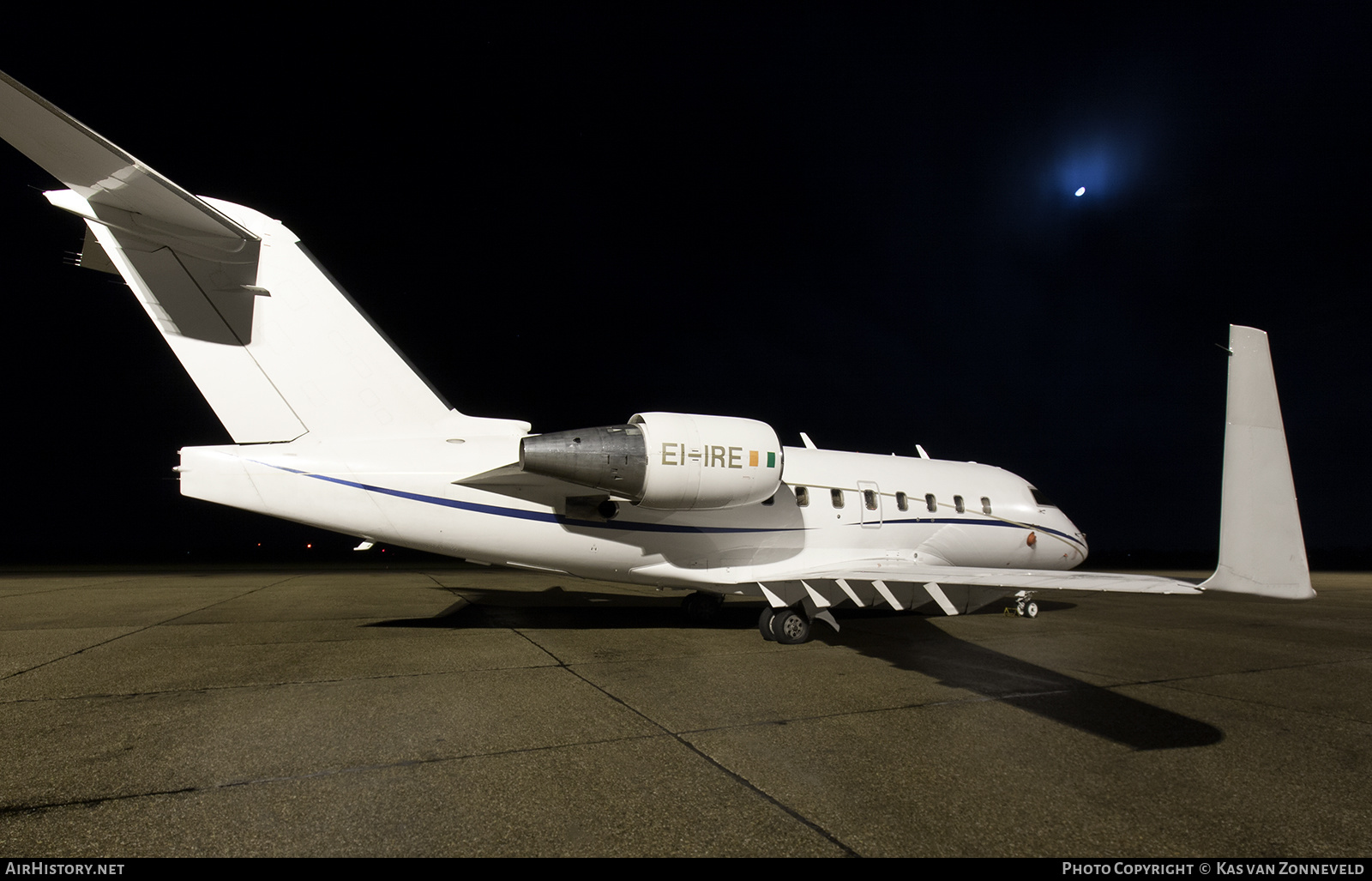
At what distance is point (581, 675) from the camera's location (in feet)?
18.2

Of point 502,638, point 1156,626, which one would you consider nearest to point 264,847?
point 502,638

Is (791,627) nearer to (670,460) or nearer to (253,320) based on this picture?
(670,460)

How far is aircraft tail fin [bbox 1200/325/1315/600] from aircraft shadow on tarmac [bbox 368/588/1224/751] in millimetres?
1526

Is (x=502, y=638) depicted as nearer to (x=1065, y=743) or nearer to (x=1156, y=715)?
(x=1065, y=743)

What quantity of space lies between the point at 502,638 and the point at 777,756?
465 centimetres

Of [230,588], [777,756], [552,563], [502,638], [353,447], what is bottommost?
[230,588]

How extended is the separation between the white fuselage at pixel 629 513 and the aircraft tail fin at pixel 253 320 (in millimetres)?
360

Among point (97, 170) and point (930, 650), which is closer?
point (97, 170)

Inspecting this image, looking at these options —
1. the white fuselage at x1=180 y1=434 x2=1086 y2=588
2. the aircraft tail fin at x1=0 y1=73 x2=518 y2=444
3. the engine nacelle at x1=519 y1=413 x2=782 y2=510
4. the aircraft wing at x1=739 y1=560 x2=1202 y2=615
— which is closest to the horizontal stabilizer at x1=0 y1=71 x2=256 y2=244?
the aircraft tail fin at x1=0 y1=73 x2=518 y2=444

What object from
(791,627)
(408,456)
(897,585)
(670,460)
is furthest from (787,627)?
(408,456)

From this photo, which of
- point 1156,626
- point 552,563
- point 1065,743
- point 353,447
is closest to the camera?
point 1065,743

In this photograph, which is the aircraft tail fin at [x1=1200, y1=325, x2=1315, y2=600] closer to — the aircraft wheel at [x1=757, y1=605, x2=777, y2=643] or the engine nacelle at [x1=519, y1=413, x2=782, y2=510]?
the engine nacelle at [x1=519, y1=413, x2=782, y2=510]

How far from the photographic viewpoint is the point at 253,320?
20.5ft

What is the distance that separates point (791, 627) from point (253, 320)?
673 cm
